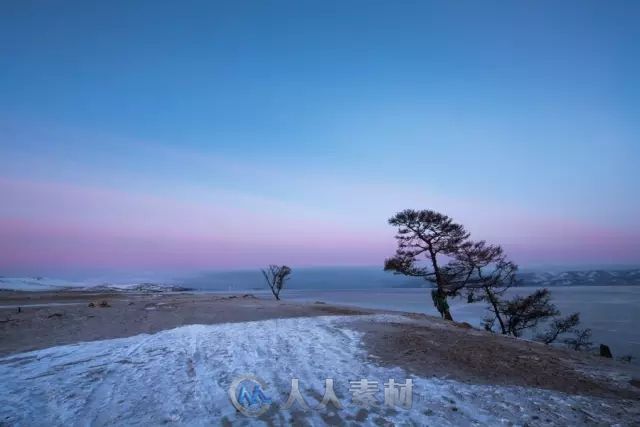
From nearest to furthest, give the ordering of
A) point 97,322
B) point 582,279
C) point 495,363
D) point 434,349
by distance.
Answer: point 495,363
point 434,349
point 97,322
point 582,279

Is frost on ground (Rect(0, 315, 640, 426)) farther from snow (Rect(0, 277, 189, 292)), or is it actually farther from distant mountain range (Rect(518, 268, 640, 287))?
distant mountain range (Rect(518, 268, 640, 287))

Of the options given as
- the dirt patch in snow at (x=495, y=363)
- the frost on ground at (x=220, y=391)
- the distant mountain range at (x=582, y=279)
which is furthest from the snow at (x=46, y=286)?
the distant mountain range at (x=582, y=279)

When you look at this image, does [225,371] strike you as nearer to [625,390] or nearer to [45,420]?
[45,420]

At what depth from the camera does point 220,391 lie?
19.7 feet

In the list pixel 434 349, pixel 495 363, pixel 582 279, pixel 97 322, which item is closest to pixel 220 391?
pixel 434 349

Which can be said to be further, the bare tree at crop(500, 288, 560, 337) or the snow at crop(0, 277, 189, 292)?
the snow at crop(0, 277, 189, 292)

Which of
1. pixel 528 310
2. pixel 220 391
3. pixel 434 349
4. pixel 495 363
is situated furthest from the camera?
pixel 528 310

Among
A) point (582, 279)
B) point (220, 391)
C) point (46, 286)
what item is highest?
point (46, 286)

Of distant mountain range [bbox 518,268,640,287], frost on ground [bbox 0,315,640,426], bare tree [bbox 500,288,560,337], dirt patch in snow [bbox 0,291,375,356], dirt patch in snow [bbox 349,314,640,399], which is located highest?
dirt patch in snow [bbox 0,291,375,356]

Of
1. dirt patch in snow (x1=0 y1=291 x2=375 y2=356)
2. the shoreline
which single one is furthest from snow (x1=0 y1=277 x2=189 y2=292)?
the shoreline

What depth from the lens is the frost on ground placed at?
16.2 ft

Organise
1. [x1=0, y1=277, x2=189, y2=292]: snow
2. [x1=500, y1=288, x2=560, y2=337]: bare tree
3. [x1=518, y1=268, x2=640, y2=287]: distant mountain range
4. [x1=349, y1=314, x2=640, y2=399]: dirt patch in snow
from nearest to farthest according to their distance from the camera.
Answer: [x1=349, y1=314, x2=640, y2=399]: dirt patch in snow, [x1=500, y1=288, x2=560, y2=337]: bare tree, [x1=0, y1=277, x2=189, y2=292]: snow, [x1=518, y1=268, x2=640, y2=287]: distant mountain range

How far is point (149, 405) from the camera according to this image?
5.44 meters

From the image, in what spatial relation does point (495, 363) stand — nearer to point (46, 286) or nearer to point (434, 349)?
point (434, 349)
